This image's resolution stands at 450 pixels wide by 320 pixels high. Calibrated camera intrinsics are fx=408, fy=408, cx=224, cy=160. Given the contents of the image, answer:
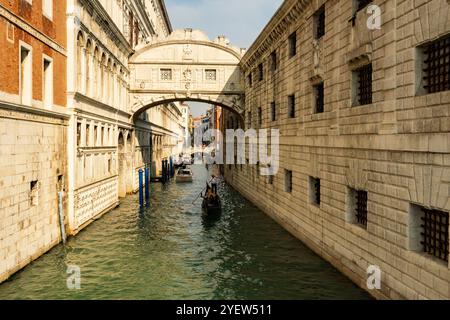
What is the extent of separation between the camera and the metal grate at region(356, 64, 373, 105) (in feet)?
33.8

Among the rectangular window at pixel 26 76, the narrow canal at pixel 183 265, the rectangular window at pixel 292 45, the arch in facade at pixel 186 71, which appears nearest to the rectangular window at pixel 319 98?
the rectangular window at pixel 292 45

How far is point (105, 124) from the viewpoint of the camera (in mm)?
21328

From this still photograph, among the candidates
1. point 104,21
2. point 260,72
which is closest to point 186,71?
point 260,72

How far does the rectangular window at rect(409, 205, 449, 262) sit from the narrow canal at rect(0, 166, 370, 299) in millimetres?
2537

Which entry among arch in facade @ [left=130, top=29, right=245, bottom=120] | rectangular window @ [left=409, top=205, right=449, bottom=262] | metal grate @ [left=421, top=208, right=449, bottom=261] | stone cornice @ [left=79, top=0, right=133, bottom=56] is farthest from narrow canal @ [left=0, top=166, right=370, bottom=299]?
arch in facade @ [left=130, top=29, right=245, bottom=120]

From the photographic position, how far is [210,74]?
27.6m

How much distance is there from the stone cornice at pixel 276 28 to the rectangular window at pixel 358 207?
7.37 meters

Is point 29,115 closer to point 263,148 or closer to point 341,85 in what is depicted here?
Result: point 341,85

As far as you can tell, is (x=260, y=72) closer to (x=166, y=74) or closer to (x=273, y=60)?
(x=273, y=60)

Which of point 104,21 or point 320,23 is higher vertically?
point 104,21

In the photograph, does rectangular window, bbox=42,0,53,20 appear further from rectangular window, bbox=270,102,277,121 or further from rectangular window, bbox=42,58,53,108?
rectangular window, bbox=270,102,277,121

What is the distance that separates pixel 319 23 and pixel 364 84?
4.50 metres

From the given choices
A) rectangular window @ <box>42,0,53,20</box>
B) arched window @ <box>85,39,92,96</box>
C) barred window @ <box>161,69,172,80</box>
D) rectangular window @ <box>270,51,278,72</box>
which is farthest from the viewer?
barred window @ <box>161,69,172,80</box>

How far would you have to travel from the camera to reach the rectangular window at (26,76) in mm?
12000
